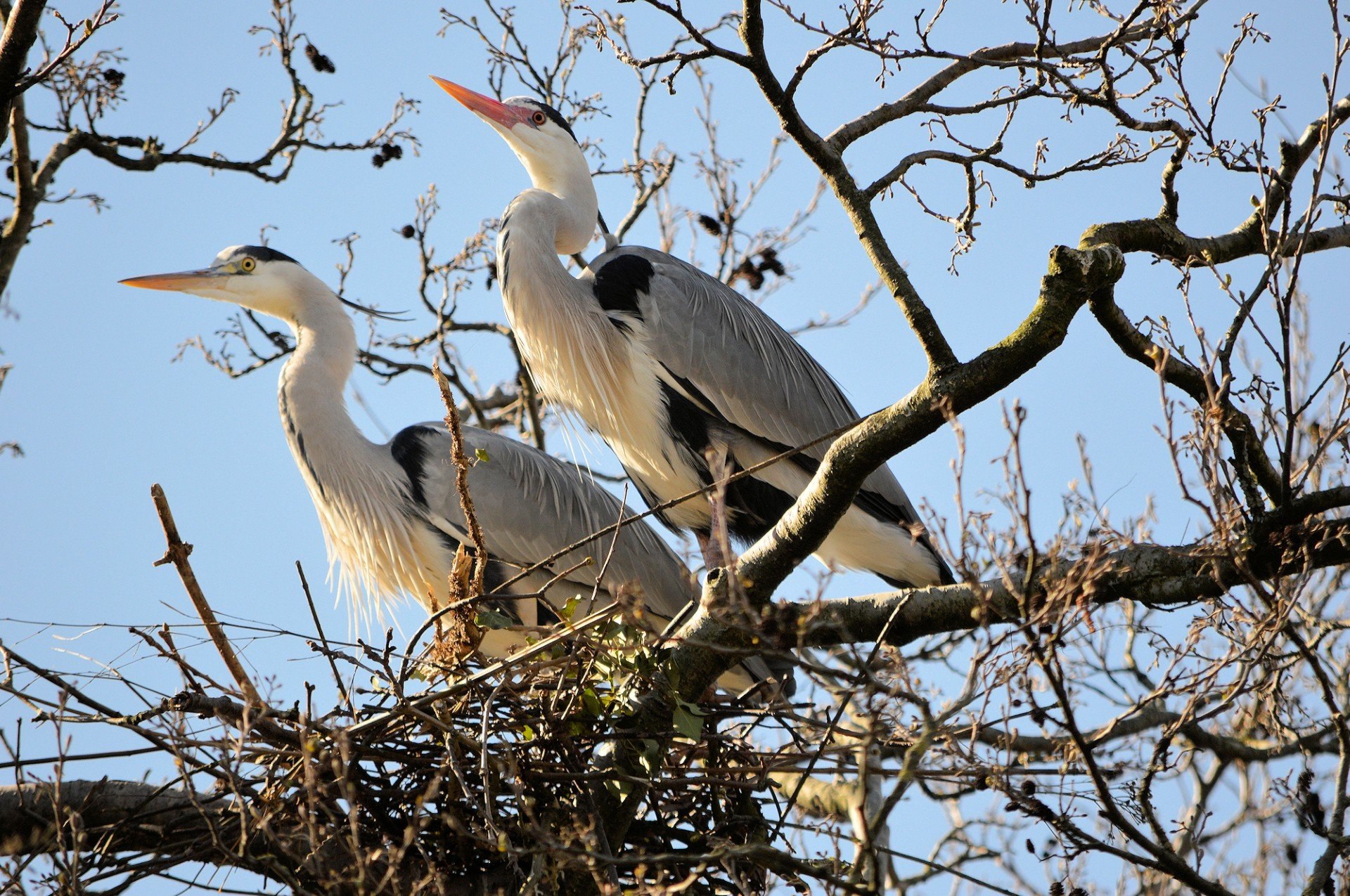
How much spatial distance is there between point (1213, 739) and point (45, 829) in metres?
3.72

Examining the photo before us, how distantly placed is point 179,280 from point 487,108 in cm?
139

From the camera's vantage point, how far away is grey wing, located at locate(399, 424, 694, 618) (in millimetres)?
4996

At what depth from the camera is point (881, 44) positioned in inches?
117

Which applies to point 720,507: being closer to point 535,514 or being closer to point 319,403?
point 535,514

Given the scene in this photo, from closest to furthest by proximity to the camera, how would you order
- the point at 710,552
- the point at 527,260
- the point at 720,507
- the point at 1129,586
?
1. the point at 720,507
2. the point at 1129,586
3. the point at 710,552
4. the point at 527,260

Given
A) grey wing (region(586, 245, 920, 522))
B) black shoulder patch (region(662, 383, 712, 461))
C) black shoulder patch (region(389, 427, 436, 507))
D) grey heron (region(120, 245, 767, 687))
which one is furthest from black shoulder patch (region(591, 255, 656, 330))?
black shoulder patch (region(389, 427, 436, 507))

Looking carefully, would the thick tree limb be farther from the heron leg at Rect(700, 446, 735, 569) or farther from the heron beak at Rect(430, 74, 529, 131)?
the heron beak at Rect(430, 74, 529, 131)

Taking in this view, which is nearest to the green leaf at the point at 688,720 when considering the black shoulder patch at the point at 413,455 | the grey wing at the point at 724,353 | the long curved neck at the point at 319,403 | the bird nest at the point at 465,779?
the bird nest at the point at 465,779

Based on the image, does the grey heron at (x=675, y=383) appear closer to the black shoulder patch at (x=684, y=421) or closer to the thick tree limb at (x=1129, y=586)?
the black shoulder patch at (x=684, y=421)

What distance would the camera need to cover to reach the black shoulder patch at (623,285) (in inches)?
198

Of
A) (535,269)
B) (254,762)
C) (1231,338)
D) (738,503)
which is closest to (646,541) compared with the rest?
(738,503)

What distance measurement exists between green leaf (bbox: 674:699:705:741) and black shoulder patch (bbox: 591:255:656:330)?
7.64 ft

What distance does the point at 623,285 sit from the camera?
5.05 meters

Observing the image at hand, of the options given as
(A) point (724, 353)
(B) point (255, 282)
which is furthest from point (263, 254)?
(A) point (724, 353)
